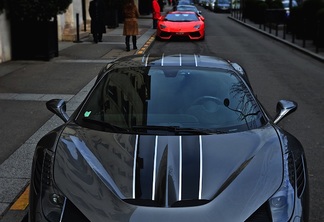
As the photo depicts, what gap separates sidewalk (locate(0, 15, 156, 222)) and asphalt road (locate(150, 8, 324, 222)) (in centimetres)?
287

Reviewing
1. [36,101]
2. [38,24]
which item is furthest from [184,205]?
[38,24]

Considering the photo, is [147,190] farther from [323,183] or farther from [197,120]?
[323,183]

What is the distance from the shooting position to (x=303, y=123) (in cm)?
823

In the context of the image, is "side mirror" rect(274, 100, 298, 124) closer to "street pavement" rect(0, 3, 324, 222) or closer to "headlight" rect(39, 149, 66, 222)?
"headlight" rect(39, 149, 66, 222)

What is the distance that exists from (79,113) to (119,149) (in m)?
0.94

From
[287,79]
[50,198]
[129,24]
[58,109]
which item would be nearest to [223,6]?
[129,24]

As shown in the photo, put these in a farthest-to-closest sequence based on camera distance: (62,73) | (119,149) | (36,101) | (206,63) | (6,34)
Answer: (6,34) → (62,73) → (36,101) → (206,63) → (119,149)

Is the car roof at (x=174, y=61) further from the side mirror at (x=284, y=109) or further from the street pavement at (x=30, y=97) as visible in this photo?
the street pavement at (x=30, y=97)

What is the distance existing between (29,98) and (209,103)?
620 cm

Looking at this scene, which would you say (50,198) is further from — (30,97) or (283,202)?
(30,97)

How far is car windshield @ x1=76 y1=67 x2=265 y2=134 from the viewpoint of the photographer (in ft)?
13.3

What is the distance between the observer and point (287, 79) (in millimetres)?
12750

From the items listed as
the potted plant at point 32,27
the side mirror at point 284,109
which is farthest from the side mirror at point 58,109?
the potted plant at point 32,27

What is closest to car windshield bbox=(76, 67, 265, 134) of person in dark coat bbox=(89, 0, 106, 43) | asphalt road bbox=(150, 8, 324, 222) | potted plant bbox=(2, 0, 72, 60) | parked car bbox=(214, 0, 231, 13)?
asphalt road bbox=(150, 8, 324, 222)
